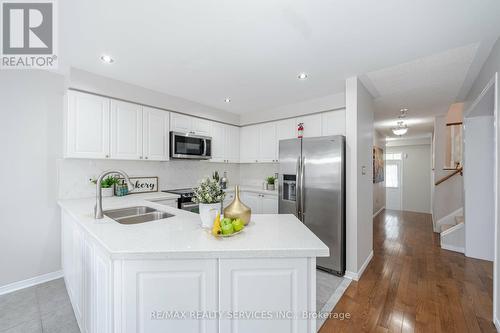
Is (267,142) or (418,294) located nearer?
(418,294)

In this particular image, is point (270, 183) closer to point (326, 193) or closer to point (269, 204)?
point (269, 204)

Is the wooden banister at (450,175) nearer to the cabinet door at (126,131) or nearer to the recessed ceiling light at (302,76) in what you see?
the recessed ceiling light at (302,76)

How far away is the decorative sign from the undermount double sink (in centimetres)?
91

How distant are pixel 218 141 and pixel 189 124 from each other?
0.72 metres

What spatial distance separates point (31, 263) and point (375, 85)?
493cm

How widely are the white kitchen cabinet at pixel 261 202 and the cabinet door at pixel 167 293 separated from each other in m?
2.62

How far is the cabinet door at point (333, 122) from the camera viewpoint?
3.31 meters

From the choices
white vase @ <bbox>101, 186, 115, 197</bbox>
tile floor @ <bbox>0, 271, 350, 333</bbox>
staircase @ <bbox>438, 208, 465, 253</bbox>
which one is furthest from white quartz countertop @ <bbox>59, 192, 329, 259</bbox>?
staircase @ <bbox>438, 208, 465, 253</bbox>

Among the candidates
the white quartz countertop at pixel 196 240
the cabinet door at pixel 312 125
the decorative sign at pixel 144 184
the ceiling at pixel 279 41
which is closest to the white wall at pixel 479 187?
the ceiling at pixel 279 41

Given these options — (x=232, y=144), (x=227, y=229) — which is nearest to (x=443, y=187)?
(x=232, y=144)

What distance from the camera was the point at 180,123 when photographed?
358cm

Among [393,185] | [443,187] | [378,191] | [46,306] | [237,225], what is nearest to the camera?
[237,225]

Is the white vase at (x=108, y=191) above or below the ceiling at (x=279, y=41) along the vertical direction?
below

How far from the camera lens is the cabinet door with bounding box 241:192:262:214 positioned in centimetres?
394
